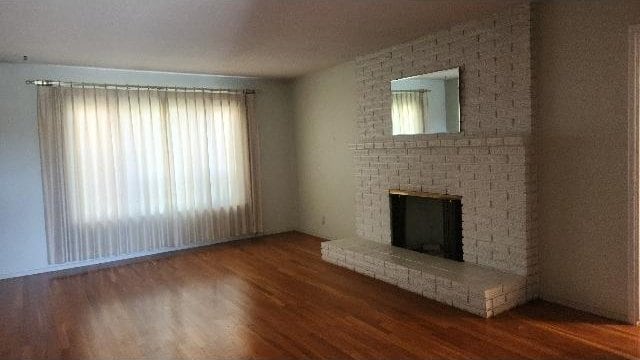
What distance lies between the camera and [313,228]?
21.0 ft

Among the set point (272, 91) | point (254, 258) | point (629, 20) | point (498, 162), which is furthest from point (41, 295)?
point (629, 20)

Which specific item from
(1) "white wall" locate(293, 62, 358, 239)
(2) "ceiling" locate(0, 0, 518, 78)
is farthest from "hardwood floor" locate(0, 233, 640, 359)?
(2) "ceiling" locate(0, 0, 518, 78)

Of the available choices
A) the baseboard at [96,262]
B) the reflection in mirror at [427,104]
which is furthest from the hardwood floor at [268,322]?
the reflection in mirror at [427,104]

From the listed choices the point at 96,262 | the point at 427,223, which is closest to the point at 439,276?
A: the point at 427,223

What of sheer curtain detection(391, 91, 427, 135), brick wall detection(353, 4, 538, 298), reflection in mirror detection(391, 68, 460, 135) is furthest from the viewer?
sheer curtain detection(391, 91, 427, 135)

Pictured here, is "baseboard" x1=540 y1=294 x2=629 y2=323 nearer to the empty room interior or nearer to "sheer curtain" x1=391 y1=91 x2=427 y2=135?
the empty room interior

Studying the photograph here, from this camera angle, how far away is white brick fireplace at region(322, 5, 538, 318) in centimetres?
338

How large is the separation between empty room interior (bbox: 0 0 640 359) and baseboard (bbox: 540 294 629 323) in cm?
1

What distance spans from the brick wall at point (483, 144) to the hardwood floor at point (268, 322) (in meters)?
0.64

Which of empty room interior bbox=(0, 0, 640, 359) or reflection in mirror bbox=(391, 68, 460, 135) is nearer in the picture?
empty room interior bbox=(0, 0, 640, 359)

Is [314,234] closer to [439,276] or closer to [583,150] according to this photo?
[439,276]

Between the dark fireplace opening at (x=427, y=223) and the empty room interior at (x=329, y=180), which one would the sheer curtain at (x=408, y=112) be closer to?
the empty room interior at (x=329, y=180)

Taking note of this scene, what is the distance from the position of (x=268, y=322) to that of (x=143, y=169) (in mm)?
3010

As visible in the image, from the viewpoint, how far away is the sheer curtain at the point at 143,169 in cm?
486
